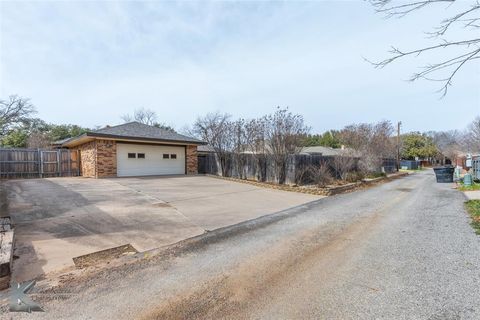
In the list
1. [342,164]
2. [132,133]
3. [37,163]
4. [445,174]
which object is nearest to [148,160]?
[132,133]

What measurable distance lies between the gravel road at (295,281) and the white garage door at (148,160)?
12503 millimetres

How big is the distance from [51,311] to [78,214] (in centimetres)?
443

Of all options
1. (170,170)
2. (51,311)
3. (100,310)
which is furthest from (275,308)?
(170,170)

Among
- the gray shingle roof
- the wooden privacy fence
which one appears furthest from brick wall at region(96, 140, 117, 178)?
the wooden privacy fence

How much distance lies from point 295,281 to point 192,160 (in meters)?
16.7

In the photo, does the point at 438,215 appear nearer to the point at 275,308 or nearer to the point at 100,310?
the point at 275,308

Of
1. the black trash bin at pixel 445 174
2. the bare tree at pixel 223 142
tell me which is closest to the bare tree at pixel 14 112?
the bare tree at pixel 223 142

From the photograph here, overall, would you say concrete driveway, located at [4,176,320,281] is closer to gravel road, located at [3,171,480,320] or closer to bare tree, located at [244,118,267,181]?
gravel road, located at [3,171,480,320]

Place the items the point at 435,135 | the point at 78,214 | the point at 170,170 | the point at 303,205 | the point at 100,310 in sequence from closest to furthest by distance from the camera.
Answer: the point at 100,310 < the point at 78,214 < the point at 303,205 < the point at 170,170 < the point at 435,135

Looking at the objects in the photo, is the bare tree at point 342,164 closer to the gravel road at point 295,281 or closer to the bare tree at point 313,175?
the bare tree at point 313,175

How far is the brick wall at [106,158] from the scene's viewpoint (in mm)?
14867

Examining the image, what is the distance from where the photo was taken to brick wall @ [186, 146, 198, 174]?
63.5 ft

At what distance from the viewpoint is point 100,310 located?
2.79 metres

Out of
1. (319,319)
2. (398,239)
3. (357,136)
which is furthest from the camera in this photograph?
(357,136)
